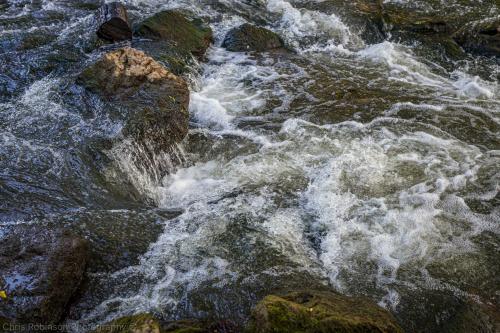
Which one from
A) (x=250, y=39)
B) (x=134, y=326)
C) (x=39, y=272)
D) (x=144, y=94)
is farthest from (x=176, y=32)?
(x=134, y=326)

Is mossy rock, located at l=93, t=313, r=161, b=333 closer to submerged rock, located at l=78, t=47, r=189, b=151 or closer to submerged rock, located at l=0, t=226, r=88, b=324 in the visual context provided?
submerged rock, located at l=0, t=226, r=88, b=324

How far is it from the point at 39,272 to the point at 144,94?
387 cm

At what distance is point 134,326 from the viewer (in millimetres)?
4000

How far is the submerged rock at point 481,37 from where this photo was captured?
35.8 ft

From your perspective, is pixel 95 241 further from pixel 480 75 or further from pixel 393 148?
pixel 480 75

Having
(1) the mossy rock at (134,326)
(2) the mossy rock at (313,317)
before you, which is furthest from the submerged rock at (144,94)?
(2) the mossy rock at (313,317)

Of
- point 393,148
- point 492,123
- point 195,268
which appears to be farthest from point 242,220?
point 492,123

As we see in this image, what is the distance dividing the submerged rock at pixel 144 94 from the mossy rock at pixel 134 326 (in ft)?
11.3

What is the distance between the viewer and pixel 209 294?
5.02 m

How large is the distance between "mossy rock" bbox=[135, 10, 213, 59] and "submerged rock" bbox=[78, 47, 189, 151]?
6.42 ft

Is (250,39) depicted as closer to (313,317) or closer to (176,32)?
(176,32)

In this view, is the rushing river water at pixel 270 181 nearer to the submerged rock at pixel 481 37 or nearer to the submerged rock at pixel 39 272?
the submerged rock at pixel 39 272

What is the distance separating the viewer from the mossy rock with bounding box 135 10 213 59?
10180mm

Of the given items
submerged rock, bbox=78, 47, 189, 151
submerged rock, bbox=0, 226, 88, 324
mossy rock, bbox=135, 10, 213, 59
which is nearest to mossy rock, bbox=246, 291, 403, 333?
submerged rock, bbox=0, 226, 88, 324
